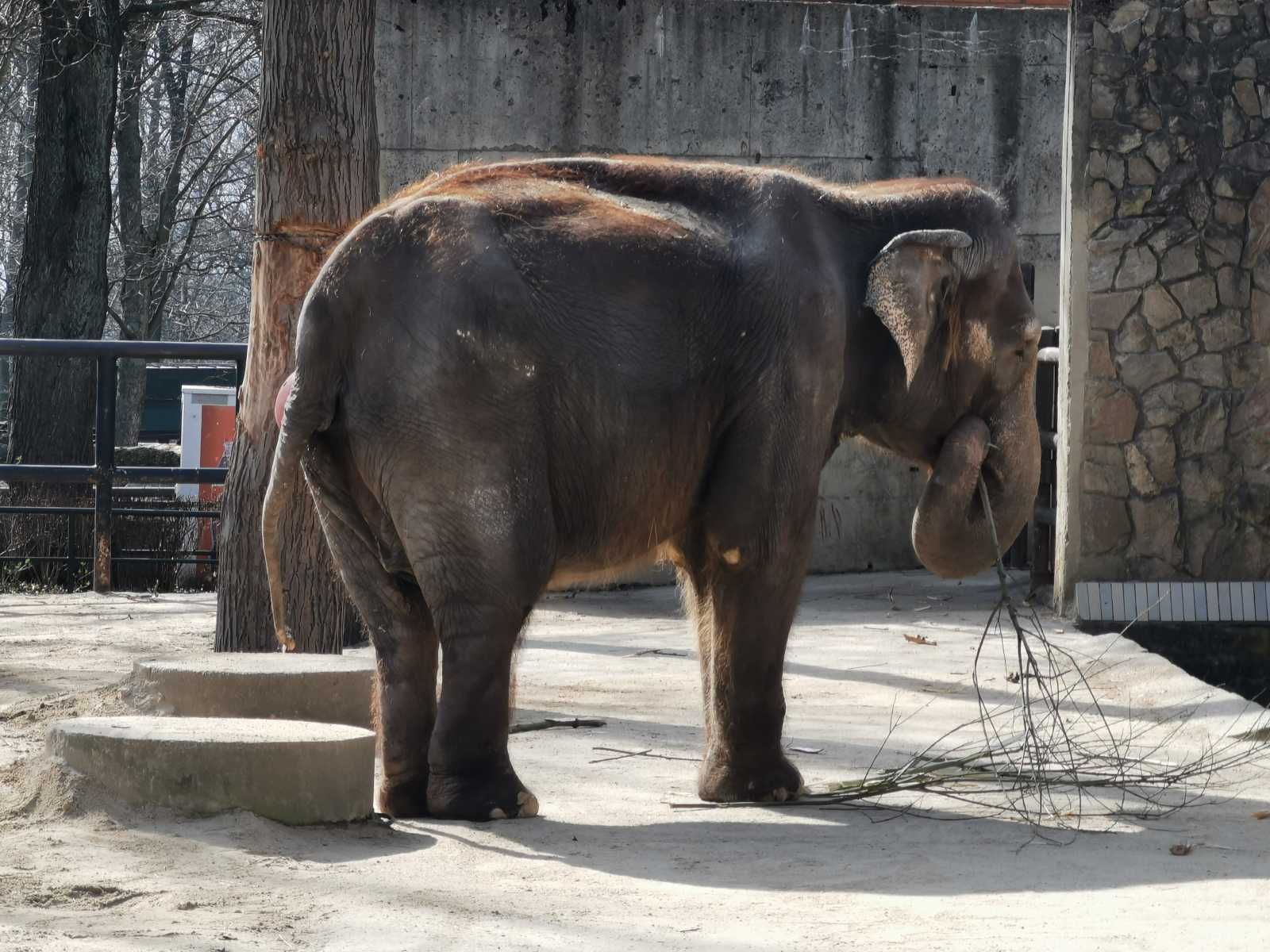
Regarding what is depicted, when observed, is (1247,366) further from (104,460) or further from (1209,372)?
(104,460)

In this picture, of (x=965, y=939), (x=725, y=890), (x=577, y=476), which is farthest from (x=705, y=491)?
(x=965, y=939)

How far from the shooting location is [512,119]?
1105cm

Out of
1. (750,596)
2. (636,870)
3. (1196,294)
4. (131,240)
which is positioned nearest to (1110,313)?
(1196,294)

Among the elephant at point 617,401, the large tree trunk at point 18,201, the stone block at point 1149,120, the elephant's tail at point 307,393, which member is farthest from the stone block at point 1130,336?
the large tree trunk at point 18,201

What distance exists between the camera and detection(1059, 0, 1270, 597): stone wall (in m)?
9.56

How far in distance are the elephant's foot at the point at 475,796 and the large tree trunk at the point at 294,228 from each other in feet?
7.77

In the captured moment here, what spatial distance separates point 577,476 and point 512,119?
6595 millimetres

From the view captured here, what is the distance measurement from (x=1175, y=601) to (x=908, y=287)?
4.90 m

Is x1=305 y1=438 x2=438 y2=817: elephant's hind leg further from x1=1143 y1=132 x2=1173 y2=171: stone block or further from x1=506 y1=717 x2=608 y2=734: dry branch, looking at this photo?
x1=1143 y1=132 x2=1173 y2=171: stone block

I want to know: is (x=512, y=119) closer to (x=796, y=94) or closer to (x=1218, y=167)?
(x=796, y=94)

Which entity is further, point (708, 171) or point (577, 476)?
point (708, 171)

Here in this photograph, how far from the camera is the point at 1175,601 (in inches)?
373

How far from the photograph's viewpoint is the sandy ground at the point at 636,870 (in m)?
3.63

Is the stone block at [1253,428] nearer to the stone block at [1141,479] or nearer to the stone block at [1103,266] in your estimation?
the stone block at [1141,479]
